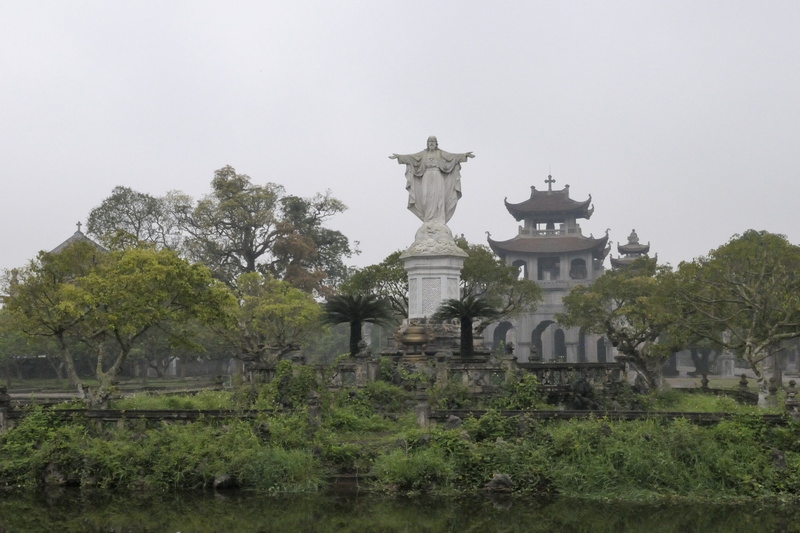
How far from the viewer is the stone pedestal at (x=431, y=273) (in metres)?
30.5

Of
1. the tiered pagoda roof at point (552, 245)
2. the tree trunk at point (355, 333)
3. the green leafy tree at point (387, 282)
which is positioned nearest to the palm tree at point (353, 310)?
the tree trunk at point (355, 333)

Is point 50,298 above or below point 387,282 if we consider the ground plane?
below

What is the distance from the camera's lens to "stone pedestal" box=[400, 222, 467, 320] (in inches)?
1201

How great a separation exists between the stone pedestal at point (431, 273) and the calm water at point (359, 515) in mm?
15364

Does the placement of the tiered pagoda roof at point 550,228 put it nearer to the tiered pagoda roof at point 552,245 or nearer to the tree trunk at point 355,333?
the tiered pagoda roof at point 552,245

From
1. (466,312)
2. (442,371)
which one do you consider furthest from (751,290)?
(442,371)

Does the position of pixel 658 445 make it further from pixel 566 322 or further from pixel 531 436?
pixel 566 322

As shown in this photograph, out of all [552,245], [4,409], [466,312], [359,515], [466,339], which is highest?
[552,245]

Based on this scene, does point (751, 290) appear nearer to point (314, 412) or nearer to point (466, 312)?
point (466, 312)

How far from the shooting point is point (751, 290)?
25.7 meters

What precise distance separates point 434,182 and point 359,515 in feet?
65.0

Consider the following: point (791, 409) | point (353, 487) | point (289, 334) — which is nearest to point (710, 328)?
point (791, 409)

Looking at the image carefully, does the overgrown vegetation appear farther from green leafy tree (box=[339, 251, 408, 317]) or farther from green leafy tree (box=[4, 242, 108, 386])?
green leafy tree (box=[339, 251, 408, 317])

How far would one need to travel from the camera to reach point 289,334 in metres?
45.6
